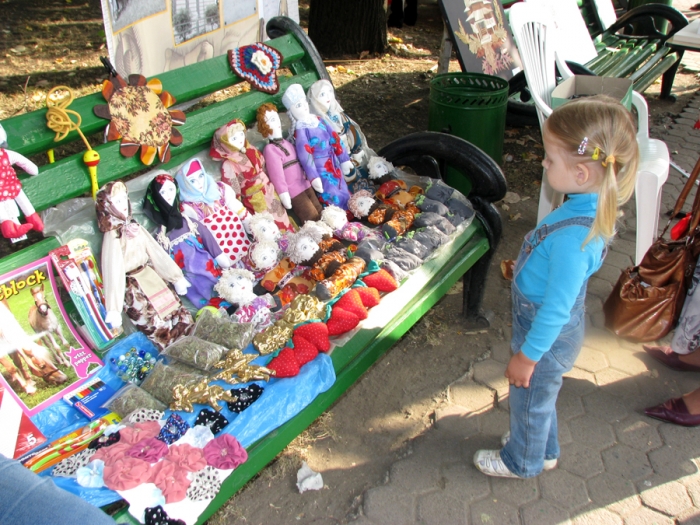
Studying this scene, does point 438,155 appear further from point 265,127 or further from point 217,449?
point 217,449

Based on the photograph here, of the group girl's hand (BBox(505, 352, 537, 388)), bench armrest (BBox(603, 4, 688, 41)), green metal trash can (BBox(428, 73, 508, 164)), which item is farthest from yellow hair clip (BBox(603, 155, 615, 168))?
bench armrest (BBox(603, 4, 688, 41))

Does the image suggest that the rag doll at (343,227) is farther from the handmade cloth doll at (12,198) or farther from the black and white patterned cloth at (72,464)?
the black and white patterned cloth at (72,464)

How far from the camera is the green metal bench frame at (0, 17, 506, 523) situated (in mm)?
1885

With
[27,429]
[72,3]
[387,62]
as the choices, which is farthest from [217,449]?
[72,3]

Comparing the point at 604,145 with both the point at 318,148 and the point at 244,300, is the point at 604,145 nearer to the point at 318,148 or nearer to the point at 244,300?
the point at 244,300

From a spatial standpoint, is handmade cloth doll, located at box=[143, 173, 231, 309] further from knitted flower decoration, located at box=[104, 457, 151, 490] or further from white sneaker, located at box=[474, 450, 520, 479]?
white sneaker, located at box=[474, 450, 520, 479]

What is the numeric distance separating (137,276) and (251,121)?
102cm

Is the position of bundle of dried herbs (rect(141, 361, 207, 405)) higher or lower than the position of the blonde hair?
lower

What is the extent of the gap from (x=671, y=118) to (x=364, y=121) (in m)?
3.57

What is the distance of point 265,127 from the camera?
2.70 m

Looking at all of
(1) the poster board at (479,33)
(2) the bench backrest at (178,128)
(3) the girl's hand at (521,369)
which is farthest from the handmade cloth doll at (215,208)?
(1) the poster board at (479,33)

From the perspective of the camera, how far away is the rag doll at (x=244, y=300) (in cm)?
232

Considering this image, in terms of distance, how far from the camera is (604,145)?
1.52 m

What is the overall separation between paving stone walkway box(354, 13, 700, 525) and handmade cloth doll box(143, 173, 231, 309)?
3.68ft
